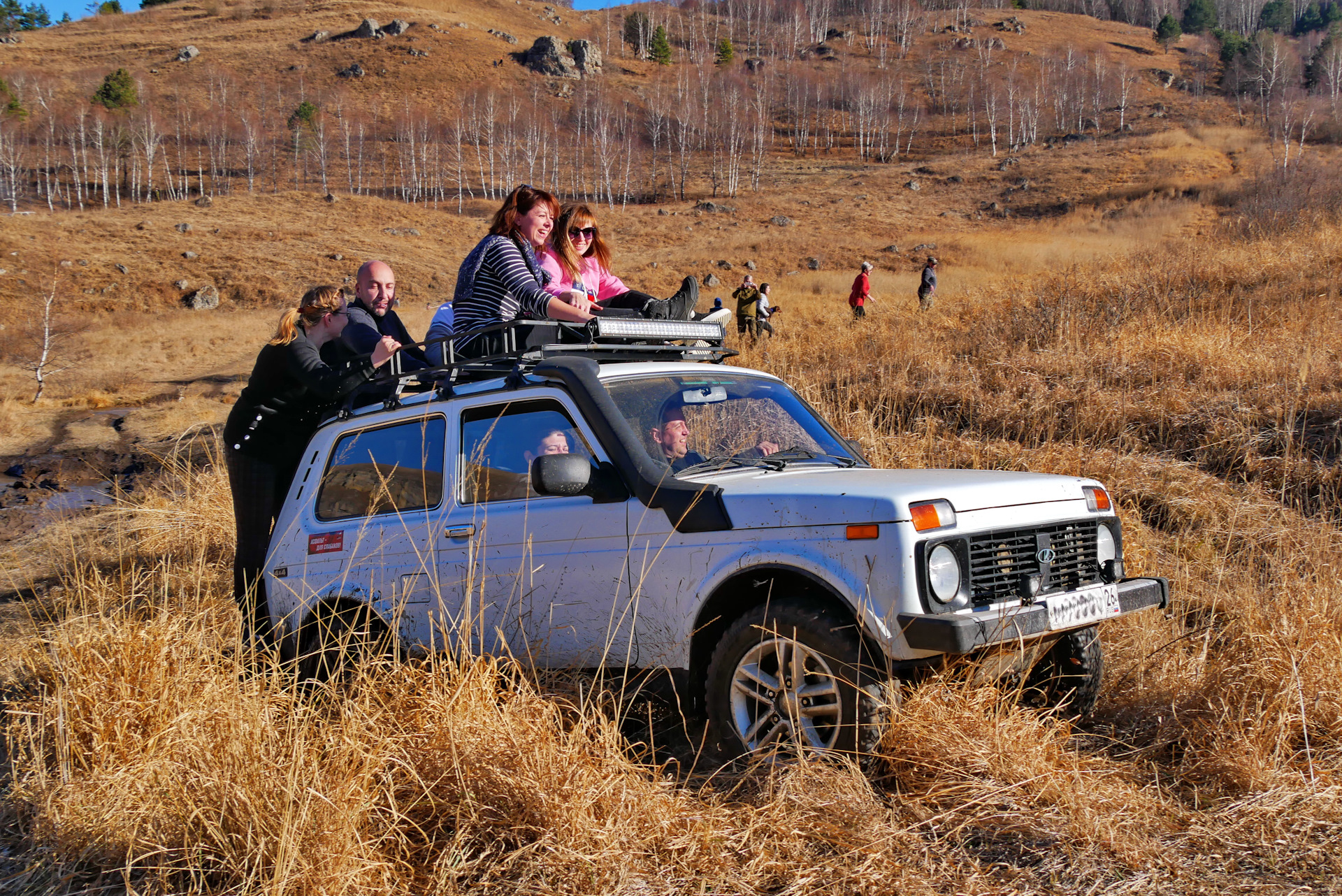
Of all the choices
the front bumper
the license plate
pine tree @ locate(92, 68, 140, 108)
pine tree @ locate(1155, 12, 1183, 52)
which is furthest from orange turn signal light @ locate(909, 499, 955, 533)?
pine tree @ locate(1155, 12, 1183, 52)

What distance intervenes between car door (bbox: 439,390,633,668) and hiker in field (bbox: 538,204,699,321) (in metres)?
1.15

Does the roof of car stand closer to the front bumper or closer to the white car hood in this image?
the white car hood

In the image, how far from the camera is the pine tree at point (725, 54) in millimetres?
118000

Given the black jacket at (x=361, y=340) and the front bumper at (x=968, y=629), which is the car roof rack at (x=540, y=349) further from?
the front bumper at (x=968, y=629)

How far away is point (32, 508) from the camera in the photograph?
38.0 feet

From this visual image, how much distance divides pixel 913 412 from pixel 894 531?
6406mm

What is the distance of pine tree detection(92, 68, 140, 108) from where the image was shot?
83.9m

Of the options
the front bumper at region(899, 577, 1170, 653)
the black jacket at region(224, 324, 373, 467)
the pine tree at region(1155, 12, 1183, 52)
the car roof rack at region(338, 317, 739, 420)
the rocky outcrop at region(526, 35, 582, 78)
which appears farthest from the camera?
the rocky outcrop at region(526, 35, 582, 78)

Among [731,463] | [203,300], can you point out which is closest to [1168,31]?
[203,300]

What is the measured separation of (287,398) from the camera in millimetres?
5594

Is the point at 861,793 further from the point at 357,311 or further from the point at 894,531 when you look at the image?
the point at 357,311

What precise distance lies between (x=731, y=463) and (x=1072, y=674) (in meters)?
1.69

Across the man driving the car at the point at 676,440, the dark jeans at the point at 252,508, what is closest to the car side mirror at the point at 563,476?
the man driving the car at the point at 676,440

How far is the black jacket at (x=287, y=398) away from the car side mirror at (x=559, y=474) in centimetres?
206
